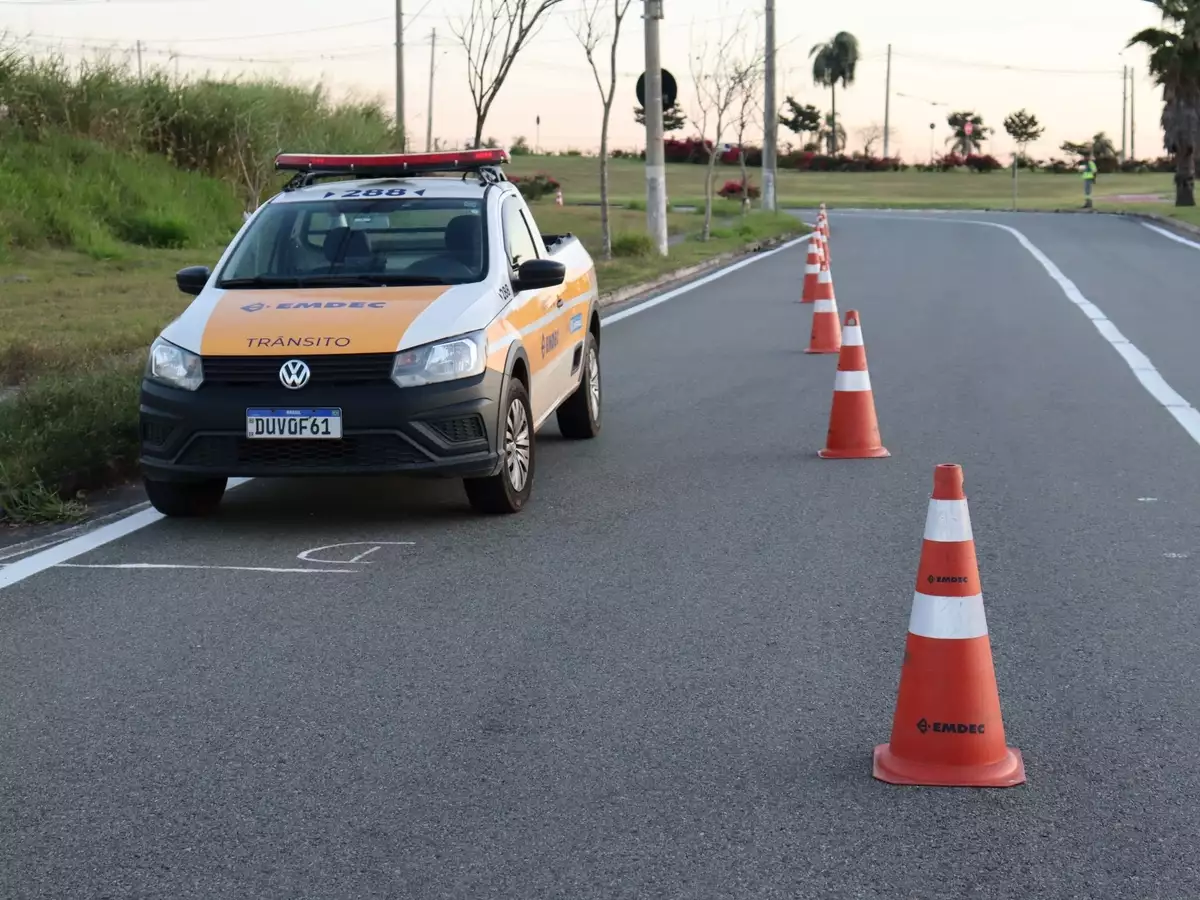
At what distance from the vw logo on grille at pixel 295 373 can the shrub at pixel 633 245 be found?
2008cm

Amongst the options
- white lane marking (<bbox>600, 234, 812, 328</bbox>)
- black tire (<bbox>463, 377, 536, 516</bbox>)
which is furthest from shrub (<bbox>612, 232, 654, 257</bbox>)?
black tire (<bbox>463, 377, 536, 516</bbox>)

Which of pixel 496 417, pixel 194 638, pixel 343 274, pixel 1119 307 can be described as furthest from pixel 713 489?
pixel 1119 307

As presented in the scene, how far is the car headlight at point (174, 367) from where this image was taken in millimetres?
8062

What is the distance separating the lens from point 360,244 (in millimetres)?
9227

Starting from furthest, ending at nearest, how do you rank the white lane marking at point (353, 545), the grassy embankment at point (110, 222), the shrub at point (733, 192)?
the shrub at point (733, 192) < the grassy embankment at point (110, 222) < the white lane marking at point (353, 545)

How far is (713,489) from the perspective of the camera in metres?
9.20

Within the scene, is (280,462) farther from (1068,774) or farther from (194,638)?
(1068,774)

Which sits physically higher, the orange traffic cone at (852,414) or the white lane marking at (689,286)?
the white lane marking at (689,286)

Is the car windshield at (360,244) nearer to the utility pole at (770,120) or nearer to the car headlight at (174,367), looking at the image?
the car headlight at (174,367)

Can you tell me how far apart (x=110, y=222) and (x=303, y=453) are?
20.0 metres

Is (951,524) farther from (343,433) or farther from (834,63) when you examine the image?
(834,63)

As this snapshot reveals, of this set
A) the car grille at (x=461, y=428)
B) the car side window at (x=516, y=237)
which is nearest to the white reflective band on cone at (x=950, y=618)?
the car grille at (x=461, y=428)

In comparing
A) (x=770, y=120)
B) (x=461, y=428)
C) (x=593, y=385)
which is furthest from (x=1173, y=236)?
(x=461, y=428)

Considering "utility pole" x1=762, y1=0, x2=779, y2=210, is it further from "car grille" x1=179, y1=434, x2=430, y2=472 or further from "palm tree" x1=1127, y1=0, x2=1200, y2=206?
"car grille" x1=179, y1=434, x2=430, y2=472
